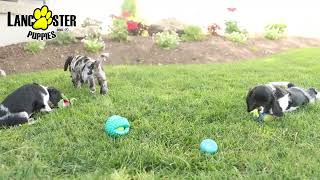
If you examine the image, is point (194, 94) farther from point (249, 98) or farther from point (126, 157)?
point (126, 157)

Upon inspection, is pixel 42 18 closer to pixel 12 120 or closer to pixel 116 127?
pixel 12 120

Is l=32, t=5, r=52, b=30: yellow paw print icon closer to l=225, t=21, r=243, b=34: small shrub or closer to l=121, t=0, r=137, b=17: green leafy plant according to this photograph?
l=121, t=0, r=137, b=17: green leafy plant

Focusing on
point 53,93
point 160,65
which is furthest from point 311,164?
point 160,65

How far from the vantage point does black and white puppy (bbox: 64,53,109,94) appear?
7016 millimetres

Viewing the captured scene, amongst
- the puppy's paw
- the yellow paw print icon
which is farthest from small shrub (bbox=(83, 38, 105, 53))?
the puppy's paw

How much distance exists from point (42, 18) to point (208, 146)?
31.7ft

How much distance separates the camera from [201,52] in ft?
38.9

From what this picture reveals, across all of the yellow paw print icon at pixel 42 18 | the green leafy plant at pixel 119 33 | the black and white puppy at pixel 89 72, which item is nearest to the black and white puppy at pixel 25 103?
the black and white puppy at pixel 89 72

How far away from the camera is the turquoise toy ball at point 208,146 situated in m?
4.65

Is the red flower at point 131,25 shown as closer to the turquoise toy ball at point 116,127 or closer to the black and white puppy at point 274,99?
the black and white puppy at point 274,99

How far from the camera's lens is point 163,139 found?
5074 mm

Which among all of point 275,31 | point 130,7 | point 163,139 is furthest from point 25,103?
point 130,7

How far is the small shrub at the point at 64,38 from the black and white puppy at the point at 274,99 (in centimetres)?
695

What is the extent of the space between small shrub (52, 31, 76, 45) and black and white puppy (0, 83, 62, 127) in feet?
17.6
